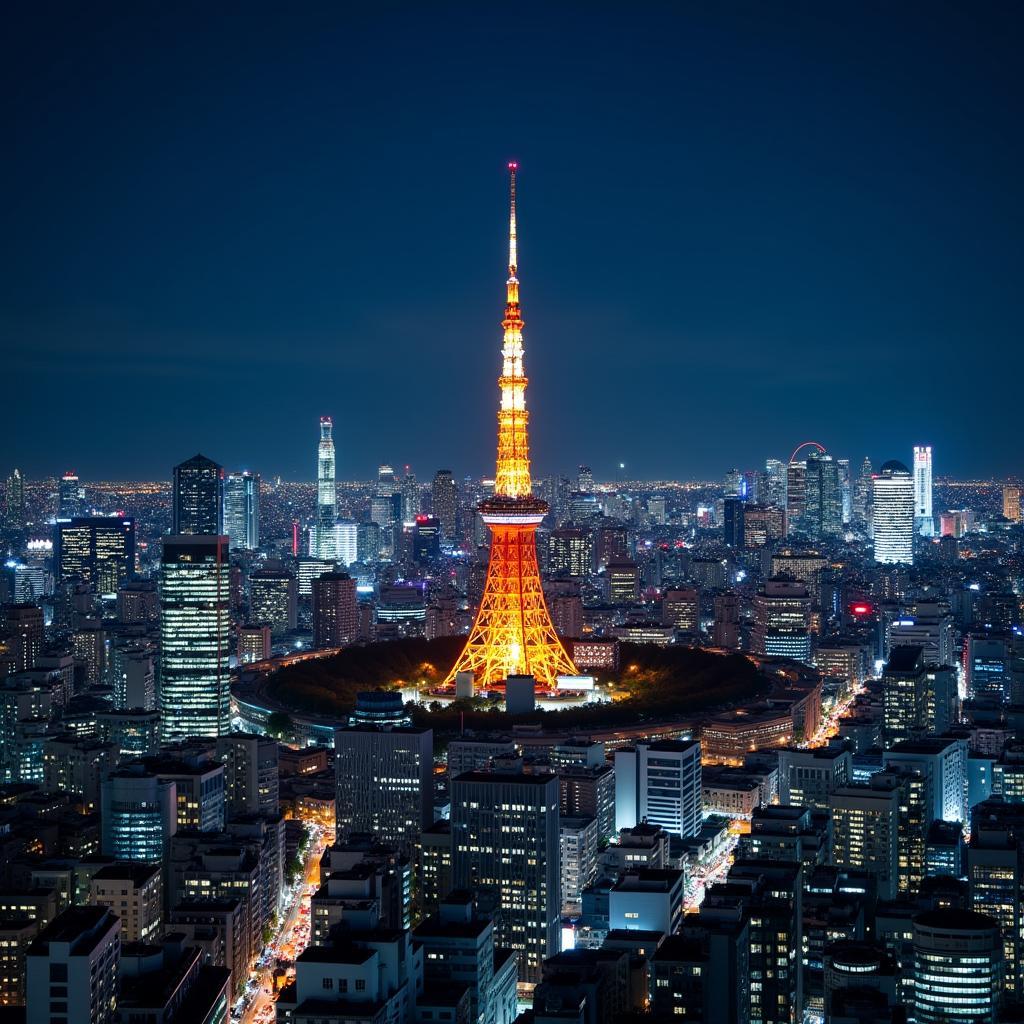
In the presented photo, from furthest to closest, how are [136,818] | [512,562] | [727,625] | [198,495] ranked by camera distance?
[198,495]
[727,625]
[512,562]
[136,818]

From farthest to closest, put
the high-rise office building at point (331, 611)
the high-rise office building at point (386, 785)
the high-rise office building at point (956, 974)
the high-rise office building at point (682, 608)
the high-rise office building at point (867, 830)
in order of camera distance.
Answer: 1. the high-rise office building at point (682, 608)
2. the high-rise office building at point (331, 611)
3. the high-rise office building at point (386, 785)
4. the high-rise office building at point (867, 830)
5. the high-rise office building at point (956, 974)

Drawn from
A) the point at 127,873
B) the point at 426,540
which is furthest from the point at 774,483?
the point at 127,873

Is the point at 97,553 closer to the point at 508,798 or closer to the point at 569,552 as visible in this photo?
the point at 569,552

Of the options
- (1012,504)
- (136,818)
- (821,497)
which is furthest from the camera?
(1012,504)

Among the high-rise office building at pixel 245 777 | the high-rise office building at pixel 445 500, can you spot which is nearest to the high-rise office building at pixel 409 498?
the high-rise office building at pixel 445 500

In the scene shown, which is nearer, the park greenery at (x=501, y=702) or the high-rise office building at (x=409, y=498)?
the park greenery at (x=501, y=702)

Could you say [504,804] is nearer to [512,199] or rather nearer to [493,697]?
[493,697]

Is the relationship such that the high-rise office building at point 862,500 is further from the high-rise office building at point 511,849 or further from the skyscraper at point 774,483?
the high-rise office building at point 511,849
